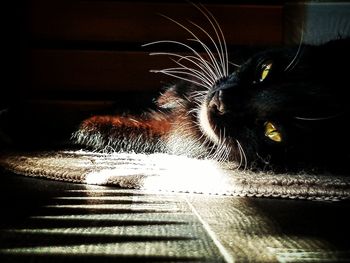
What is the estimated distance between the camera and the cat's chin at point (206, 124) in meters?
1.42

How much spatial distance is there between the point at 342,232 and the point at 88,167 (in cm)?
63

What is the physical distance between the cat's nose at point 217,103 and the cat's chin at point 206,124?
3 centimetres

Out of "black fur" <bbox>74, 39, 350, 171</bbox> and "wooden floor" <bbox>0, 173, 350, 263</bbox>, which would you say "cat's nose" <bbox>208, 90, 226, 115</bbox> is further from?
"wooden floor" <bbox>0, 173, 350, 263</bbox>

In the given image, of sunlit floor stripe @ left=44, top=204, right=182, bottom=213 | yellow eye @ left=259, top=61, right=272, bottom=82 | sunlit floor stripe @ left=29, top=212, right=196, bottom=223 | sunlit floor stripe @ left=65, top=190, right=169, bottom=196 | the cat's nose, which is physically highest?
yellow eye @ left=259, top=61, right=272, bottom=82

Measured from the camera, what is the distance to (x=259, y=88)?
4.42ft

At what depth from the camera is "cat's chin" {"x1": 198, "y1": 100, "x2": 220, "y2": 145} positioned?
1.42 meters

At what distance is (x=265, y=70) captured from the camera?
4.53ft

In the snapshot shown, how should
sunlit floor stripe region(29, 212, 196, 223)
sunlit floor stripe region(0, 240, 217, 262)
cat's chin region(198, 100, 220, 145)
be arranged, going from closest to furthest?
sunlit floor stripe region(0, 240, 217, 262)
sunlit floor stripe region(29, 212, 196, 223)
cat's chin region(198, 100, 220, 145)

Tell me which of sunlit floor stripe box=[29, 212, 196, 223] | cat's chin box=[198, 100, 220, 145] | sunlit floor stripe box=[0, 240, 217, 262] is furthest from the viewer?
cat's chin box=[198, 100, 220, 145]

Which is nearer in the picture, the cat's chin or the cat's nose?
the cat's nose

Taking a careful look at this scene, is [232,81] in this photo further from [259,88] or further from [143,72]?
[143,72]

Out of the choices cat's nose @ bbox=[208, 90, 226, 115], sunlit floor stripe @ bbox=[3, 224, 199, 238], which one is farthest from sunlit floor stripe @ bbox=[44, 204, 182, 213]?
cat's nose @ bbox=[208, 90, 226, 115]

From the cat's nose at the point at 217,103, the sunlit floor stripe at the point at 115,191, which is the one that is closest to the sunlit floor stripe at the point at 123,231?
the sunlit floor stripe at the point at 115,191

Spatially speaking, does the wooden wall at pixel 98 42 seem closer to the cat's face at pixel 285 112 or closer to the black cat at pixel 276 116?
the black cat at pixel 276 116
